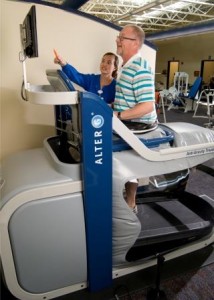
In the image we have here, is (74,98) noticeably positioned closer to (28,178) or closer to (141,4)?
(28,178)

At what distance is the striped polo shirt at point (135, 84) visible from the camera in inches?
65.3

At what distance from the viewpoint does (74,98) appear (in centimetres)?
130

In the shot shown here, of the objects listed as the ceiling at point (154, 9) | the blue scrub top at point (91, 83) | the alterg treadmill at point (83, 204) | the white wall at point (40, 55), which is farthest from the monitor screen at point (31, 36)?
the ceiling at point (154, 9)

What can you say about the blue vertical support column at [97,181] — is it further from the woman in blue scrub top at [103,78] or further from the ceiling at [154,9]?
the ceiling at [154,9]

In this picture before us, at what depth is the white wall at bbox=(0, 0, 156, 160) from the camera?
7.81 feet

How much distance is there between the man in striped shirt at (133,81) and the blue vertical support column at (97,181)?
0.38 metres

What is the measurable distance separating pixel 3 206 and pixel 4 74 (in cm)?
165

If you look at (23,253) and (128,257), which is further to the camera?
(128,257)

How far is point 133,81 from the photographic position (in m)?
1.70

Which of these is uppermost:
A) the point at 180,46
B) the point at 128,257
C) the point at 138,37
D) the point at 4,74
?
the point at 180,46

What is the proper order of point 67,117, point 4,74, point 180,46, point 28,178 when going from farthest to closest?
point 180,46
point 4,74
point 67,117
point 28,178

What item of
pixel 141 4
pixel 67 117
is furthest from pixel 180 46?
pixel 67 117

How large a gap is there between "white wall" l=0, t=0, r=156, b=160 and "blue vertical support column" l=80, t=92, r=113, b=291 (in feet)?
5.10

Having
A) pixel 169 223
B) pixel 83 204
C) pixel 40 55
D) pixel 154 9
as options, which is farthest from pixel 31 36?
pixel 154 9
